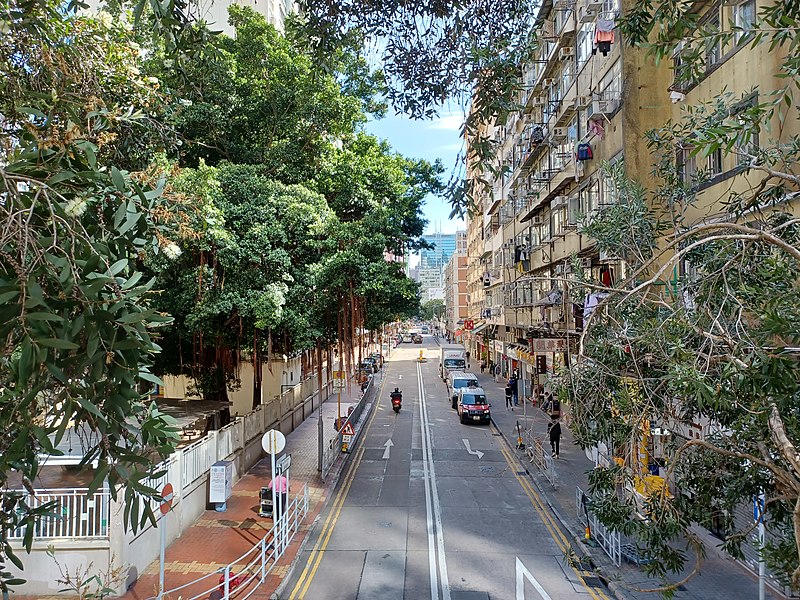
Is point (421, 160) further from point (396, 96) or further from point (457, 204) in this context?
point (457, 204)

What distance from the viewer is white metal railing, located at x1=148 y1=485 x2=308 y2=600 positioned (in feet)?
30.5

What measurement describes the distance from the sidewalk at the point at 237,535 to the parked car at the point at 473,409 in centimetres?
941

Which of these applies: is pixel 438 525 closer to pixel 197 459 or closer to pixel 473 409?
pixel 197 459

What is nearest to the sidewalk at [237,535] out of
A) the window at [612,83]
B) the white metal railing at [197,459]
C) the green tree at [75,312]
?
the white metal railing at [197,459]

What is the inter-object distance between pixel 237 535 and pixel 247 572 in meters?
2.52

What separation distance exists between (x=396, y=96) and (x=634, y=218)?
3512 millimetres

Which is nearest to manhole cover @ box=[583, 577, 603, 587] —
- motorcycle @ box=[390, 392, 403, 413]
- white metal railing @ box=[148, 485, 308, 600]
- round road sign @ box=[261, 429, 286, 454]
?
white metal railing @ box=[148, 485, 308, 600]

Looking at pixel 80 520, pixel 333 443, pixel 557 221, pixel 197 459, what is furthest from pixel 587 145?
pixel 80 520

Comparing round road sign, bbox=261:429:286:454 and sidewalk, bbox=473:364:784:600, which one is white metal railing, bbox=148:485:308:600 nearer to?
round road sign, bbox=261:429:286:454

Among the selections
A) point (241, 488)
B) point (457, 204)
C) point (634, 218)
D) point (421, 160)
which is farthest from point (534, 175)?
point (457, 204)

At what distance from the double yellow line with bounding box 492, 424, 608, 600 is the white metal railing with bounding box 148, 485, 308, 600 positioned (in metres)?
5.30

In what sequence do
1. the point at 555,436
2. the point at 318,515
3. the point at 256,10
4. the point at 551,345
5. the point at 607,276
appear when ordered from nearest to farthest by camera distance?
1. the point at 318,515
2. the point at 607,276
3. the point at 555,436
4. the point at 551,345
5. the point at 256,10

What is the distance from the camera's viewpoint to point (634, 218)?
26.0ft

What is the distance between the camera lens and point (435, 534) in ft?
42.7
